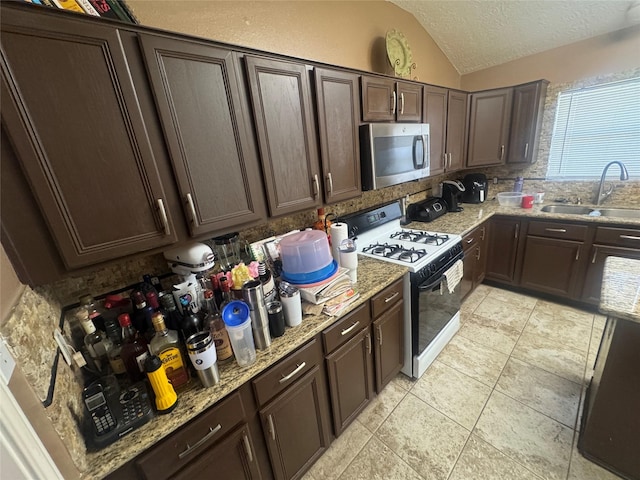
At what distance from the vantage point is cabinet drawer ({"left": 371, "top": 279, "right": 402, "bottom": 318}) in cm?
146

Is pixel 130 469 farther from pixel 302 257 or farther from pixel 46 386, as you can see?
pixel 302 257

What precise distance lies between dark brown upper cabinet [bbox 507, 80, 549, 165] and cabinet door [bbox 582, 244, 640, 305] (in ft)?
3.48

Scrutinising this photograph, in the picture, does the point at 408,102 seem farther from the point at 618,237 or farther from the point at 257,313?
the point at 618,237

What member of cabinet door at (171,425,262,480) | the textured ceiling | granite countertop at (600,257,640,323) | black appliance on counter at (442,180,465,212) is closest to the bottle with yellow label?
cabinet door at (171,425,262,480)

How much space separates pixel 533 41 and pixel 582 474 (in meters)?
3.38

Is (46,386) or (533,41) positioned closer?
(46,386)

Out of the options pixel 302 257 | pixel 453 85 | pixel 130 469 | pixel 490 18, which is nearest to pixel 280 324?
pixel 302 257

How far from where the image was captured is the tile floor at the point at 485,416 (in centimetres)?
134

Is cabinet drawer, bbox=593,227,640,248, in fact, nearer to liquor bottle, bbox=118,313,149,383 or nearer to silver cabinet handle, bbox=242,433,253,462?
silver cabinet handle, bbox=242,433,253,462

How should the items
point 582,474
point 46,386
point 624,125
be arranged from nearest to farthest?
point 46,386, point 582,474, point 624,125

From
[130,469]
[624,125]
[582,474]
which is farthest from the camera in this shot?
[624,125]

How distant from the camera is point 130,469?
0.75m

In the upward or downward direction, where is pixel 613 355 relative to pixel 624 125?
downward

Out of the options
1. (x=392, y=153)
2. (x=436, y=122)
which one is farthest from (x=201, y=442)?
(x=436, y=122)
